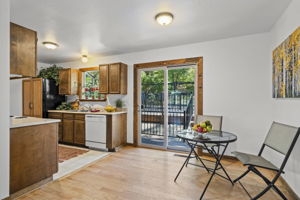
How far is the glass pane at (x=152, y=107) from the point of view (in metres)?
3.79

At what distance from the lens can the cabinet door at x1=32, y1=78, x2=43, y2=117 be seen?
13.5 ft

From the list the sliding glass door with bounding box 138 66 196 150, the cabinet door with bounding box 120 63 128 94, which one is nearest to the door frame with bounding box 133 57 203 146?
the sliding glass door with bounding box 138 66 196 150

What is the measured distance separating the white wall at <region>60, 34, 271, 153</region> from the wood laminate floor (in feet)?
2.37

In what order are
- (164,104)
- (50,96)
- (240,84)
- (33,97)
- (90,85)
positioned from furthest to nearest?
(90,85) < (50,96) < (33,97) < (164,104) < (240,84)

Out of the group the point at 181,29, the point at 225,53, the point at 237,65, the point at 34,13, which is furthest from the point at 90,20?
the point at 237,65

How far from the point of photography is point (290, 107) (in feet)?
6.56

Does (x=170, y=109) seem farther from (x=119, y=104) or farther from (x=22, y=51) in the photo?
(x=22, y=51)

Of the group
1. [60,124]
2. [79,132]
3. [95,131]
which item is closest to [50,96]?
[60,124]

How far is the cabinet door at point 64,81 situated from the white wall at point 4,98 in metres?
2.89

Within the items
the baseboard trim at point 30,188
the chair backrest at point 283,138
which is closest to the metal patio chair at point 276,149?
the chair backrest at point 283,138

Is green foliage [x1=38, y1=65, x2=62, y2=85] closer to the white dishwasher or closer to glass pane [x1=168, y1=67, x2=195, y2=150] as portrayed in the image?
the white dishwasher

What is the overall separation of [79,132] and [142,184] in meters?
2.38

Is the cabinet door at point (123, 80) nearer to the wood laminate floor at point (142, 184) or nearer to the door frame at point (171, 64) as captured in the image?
the door frame at point (171, 64)

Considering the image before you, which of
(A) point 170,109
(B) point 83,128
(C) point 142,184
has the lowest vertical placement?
(C) point 142,184
